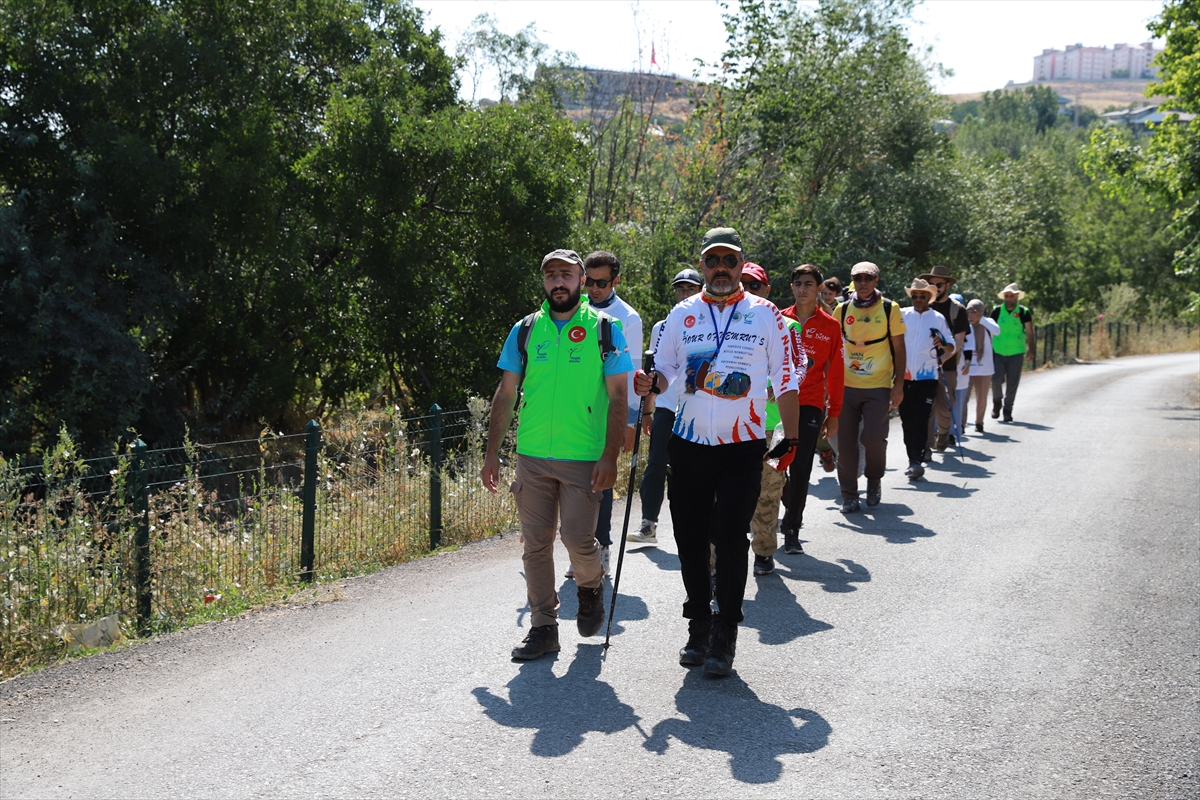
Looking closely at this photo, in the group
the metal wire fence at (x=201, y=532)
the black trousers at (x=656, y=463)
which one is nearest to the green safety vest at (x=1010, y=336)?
the metal wire fence at (x=201, y=532)

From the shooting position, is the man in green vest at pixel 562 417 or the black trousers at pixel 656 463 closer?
the man in green vest at pixel 562 417

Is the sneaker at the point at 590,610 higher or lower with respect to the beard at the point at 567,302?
lower

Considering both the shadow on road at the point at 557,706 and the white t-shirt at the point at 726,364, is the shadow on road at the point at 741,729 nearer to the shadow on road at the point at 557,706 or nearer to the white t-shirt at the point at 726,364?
the shadow on road at the point at 557,706

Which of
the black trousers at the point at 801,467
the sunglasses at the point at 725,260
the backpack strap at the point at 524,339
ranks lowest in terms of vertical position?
the black trousers at the point at 801,467

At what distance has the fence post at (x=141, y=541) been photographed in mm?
6996

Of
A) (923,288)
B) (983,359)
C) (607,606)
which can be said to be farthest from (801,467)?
(983,359)

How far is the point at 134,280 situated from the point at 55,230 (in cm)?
131

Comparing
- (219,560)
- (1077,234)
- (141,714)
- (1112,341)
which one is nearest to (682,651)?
(141,714)

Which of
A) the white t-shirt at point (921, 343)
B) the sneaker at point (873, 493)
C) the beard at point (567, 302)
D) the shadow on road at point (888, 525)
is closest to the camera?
the beard at point (567, 302)

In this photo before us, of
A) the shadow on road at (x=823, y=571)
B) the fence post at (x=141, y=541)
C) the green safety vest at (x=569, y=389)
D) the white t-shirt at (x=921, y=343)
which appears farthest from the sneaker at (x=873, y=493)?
the fence post at (x=141, y=541)

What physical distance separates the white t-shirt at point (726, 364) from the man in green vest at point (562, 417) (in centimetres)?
33

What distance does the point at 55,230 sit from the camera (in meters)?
16.7

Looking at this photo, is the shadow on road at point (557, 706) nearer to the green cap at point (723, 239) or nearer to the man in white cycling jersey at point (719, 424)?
the man in white cycling jersey at point (719, 424)

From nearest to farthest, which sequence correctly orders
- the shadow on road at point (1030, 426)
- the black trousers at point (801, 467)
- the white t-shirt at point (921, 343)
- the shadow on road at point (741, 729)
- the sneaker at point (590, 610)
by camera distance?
1. the shadow on road at point (741, 729)
2. the sneaker at point (590, 610)
3. the black trousers at point (801, 467)
4. the white t-shirt at point (921, 343)
5. the shadow on road at point (1030, 426)
